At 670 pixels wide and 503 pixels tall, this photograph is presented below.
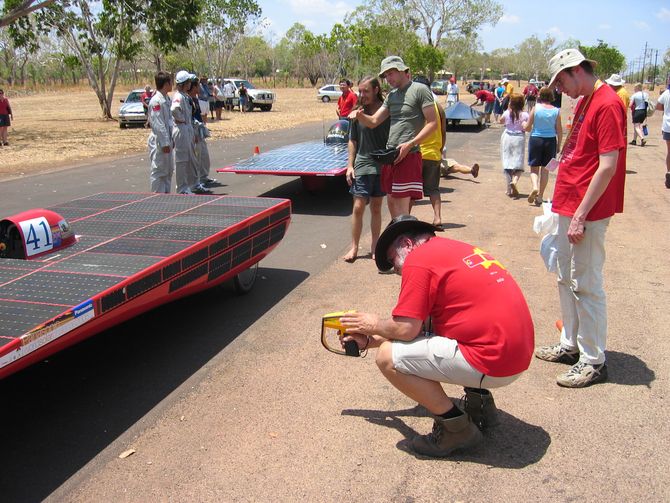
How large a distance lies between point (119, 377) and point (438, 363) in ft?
7.35

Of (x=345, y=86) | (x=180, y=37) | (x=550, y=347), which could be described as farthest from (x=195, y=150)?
(x=180, y=37)

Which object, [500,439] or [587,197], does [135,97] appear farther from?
[500,439]

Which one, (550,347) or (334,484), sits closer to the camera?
(334,484)

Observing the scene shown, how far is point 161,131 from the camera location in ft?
28.7

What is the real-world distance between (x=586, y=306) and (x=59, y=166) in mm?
13512

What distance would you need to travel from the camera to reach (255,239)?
5.36m

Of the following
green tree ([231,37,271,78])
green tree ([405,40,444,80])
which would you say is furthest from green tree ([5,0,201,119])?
green tree ([231,37,271,78])

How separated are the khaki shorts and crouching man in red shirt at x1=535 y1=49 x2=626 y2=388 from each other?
107 cm

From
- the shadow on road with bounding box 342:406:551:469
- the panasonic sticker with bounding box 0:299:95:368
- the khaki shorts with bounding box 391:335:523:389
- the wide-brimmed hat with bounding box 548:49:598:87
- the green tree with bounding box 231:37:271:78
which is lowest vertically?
the shadow on road with bounding box 342:406:551:469

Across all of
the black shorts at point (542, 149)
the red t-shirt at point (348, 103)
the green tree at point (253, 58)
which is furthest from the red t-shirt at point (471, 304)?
the green tree at point (253, 58)

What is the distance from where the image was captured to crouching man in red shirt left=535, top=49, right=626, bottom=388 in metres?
3.59

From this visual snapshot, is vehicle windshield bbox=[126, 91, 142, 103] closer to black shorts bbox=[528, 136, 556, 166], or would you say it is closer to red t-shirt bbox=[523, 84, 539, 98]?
red t-shirt bbox=[523, 84, 539, 98]

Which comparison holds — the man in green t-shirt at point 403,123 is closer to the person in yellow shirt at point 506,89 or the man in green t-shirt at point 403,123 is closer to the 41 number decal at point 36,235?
the 41 number decal at point 36,235

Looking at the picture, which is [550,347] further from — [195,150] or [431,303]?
[195,150]
